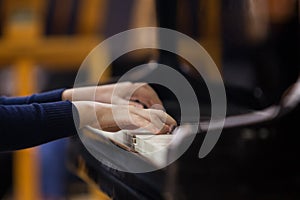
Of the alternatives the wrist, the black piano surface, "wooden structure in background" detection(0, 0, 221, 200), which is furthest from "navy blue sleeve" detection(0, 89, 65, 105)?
"wooden structure in background" detection(0, 0, 221, 200)

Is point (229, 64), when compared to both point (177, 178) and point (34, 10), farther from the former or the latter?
point (34, 10)

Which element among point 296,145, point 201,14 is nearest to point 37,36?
point 201,14

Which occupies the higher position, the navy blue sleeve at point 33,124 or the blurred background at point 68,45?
the navy blue sleeve at point 33,124

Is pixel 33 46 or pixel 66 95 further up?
pixel 66 95

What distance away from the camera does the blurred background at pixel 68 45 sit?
1952 millimetres

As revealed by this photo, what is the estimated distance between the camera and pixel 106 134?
1.18m

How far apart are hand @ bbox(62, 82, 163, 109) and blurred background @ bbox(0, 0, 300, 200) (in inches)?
26.9

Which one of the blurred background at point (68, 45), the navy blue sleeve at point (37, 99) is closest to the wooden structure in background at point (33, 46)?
the blurred background at point (68, 45)

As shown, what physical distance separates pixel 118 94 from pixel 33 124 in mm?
255

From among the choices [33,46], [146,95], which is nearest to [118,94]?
[146,95]

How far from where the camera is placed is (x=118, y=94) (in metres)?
1.21

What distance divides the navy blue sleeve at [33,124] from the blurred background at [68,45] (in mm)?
944

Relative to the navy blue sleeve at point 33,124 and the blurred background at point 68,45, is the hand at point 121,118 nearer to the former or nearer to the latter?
the navy blue sleeve at point 33,124

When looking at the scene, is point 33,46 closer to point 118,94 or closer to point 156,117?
point 118,94
